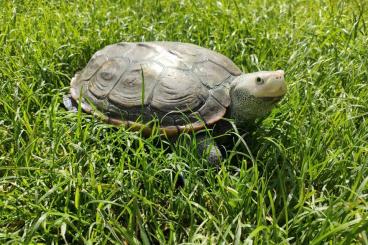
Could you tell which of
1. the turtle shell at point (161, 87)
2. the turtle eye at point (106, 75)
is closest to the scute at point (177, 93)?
the turtle shell at point (161, 87)

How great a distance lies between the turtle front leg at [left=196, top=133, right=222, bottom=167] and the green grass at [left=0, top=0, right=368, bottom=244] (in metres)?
0.04

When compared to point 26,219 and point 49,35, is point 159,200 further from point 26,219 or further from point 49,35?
point 49,35

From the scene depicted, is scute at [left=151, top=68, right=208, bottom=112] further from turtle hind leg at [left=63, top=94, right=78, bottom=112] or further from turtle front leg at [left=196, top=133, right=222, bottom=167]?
turtle hind leg at [left=63, top=94, right=78, bottom=112]

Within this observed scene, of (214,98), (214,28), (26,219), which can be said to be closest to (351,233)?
(214,98)

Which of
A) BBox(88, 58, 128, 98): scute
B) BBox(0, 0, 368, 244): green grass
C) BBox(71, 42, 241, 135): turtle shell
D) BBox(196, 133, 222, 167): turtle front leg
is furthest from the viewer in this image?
BBox(88, 58, 128, 98): scute

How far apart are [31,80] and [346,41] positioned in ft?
6.93

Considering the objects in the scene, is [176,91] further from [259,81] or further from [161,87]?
[259,81]

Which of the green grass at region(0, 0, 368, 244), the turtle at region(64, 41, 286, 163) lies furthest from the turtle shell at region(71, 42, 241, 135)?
the green grass at region(0, 0, 368, 244)

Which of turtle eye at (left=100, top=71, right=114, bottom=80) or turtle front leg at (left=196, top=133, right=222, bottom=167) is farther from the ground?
turtle eye at (left=100, top=71, right=114, bottom=80)

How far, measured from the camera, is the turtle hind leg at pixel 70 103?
2.25m

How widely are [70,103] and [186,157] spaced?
840 mm

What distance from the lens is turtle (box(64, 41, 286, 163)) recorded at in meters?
1.97

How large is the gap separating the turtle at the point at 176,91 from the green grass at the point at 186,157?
0.10m

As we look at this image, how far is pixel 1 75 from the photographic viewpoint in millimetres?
2420
